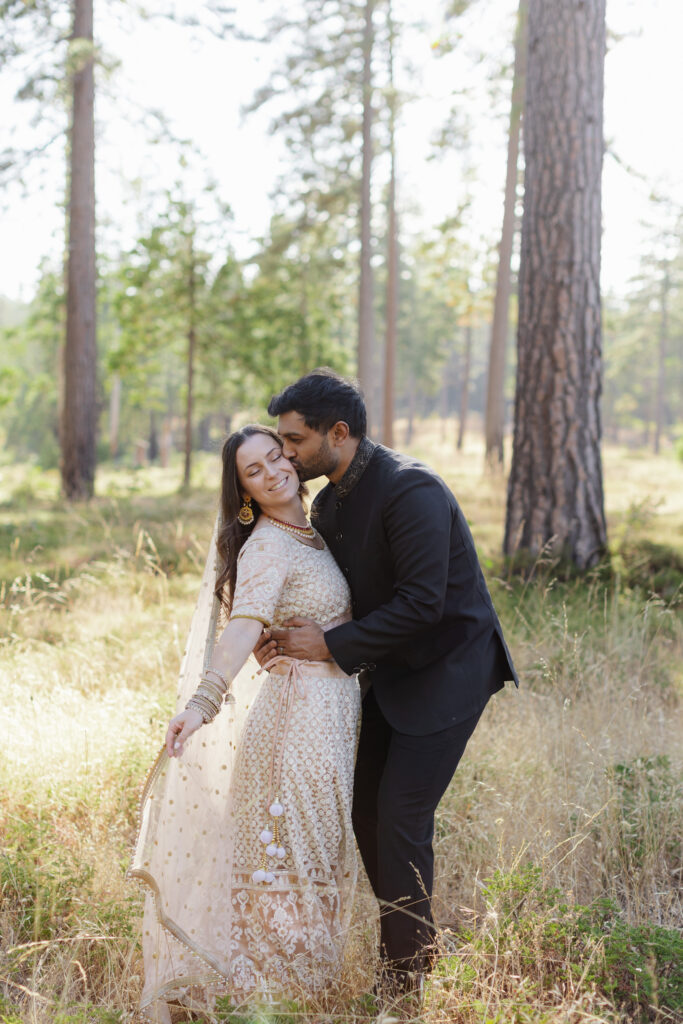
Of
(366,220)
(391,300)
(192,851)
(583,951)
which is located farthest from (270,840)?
(391,300)

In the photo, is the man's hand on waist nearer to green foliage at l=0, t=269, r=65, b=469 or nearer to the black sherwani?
the black sherwani

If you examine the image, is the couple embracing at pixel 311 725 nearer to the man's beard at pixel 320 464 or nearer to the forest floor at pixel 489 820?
the man's beard at pixel 320 464

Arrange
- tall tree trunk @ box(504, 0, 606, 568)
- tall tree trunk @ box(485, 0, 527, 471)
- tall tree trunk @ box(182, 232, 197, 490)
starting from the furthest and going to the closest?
tall tree trunk @ box(182, 232, 197, 490)
tall tree trunk @ box(485, 0, 527, 471)
tall tree trunk @ box(504, 0, 606, 568)

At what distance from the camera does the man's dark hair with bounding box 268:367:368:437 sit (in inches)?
117

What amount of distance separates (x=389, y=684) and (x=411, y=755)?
0.27 metres

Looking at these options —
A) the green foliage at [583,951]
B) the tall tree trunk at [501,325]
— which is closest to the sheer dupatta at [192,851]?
the green foliage at [583,951]

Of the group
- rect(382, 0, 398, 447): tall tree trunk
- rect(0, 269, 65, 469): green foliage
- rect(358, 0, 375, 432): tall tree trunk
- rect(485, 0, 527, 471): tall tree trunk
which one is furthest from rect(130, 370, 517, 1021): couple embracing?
rect(382, 0, 398, 447): tall tree trunk

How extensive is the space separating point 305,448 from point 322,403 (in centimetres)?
18

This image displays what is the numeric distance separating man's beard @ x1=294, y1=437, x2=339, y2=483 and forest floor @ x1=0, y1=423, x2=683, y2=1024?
1561mm

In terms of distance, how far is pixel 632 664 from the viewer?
18.1 feet

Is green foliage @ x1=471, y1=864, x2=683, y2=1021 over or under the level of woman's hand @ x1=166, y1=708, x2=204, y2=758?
under

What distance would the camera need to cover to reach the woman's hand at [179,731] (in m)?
2.56

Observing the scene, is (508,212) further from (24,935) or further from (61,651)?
(24,935)

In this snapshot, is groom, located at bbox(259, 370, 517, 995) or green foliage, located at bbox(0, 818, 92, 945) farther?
green foliage, located at bbox(0, 818, 92, 945)
